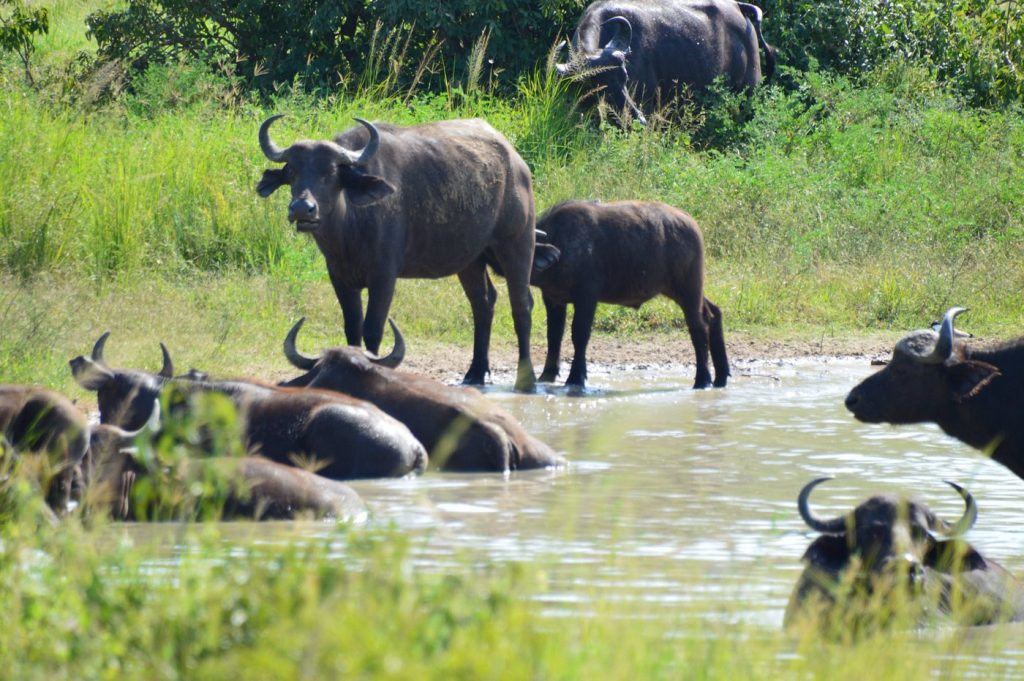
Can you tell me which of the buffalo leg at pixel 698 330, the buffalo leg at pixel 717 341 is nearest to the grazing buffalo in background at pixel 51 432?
the buffalo leg at pixel 698 330

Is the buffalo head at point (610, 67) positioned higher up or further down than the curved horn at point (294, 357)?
further down

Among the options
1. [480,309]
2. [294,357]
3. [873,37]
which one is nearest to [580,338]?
[480,309]

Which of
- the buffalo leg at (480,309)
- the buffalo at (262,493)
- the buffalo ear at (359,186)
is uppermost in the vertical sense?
the buffalo ear at (359,186)

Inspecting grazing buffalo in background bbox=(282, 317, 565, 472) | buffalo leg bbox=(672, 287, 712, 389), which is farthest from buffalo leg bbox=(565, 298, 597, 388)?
grazing buffalo in background bbox=(282, 317, 565, 472)

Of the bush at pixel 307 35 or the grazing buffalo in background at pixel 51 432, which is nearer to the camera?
the grazing buffalo in background at pixel 51 432

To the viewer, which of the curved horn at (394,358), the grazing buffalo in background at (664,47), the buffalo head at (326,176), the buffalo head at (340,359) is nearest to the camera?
the buffalo head at (340,359)

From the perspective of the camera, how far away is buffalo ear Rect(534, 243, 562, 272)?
13.0m

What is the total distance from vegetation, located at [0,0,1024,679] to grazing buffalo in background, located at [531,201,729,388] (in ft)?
4.13

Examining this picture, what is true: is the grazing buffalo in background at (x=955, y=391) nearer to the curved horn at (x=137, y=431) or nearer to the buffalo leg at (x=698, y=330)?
the curved horn at (x=137, y=431)

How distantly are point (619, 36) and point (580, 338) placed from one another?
24.5 ft

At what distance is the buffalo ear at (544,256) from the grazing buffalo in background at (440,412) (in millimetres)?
3419

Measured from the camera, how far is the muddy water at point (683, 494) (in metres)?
6.61

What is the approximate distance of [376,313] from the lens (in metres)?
11.4

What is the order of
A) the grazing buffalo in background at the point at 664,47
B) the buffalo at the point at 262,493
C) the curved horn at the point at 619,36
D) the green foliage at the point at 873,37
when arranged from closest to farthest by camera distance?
1. the buffalo at the point at 262,493
2. the grazing buffalo in background at the point at 664,47
3. the curved horn at the point at 619,36
4. the green foliage at the point at 873,37
